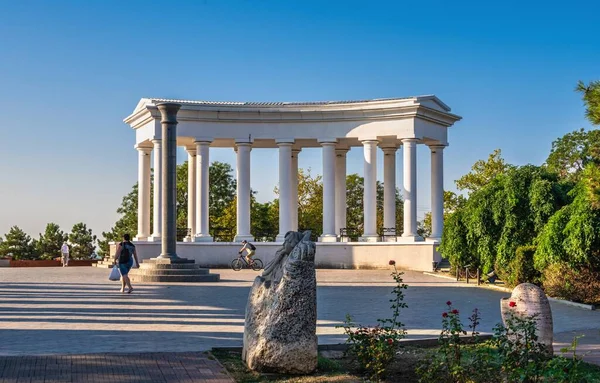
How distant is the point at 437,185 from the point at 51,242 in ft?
158

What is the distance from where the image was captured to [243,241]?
157ft

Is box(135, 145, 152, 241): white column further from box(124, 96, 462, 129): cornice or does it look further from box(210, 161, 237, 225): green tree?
box(210, 161, 237, 225): green tree

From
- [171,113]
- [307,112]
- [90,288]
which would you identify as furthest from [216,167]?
[90,288]

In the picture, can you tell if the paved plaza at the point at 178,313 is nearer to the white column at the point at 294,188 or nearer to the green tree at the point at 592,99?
the green tree at the point at 592,99

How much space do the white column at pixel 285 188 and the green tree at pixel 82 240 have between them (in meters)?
39.8

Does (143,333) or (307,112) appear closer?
(143,333)

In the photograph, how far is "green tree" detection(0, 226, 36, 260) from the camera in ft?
278

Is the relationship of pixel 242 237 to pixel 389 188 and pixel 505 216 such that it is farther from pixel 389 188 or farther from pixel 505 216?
pixel 505 216

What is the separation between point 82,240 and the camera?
86.6 meters

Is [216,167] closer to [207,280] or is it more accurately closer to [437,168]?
[437,168]

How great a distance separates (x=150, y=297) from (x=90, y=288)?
5.71 meters

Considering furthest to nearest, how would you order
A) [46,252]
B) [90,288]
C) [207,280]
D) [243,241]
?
[46,252] < [243,241] < [207,280] < [90,288]

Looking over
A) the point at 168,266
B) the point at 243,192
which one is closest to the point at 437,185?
the point at 243,192

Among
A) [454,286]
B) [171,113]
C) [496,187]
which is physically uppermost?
[171,113]
